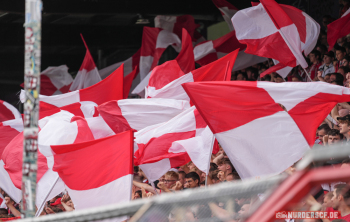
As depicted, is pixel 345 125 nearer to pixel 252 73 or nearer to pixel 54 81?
pixel 252 73

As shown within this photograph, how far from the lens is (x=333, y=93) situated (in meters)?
5.24

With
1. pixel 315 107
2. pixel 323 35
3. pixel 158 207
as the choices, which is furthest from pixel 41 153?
pixel 323 35

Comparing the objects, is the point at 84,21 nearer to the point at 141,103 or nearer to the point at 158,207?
the point at 141,103

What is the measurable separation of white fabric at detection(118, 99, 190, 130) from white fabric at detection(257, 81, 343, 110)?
7.64 feet

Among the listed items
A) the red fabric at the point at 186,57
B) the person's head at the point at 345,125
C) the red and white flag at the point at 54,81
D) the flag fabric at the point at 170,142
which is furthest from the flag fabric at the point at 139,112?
the red and white flag at the point at 54,81

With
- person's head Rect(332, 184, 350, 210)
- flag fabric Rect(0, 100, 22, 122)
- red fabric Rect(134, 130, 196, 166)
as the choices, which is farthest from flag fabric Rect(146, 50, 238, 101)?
person's head Rect(332, 184, 350, 210)

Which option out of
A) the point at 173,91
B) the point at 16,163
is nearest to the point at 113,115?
the point at 173,91

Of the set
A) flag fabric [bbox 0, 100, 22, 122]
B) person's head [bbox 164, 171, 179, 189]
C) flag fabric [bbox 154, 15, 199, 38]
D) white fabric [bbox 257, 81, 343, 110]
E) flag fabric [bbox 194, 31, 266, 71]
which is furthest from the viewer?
flag fabric [bbox 154, 15, 199, 38]

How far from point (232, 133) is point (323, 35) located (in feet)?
15.4

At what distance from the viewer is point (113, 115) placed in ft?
25.7

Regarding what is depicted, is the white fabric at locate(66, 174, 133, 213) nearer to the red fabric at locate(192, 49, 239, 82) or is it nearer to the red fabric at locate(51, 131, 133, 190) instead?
the red fabric at locate(51, 131, 133, 190)

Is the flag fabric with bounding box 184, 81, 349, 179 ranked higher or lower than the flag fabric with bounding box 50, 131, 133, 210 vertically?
higher

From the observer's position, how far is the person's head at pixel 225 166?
6.63 meters

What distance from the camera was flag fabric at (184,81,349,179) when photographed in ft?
17.6
